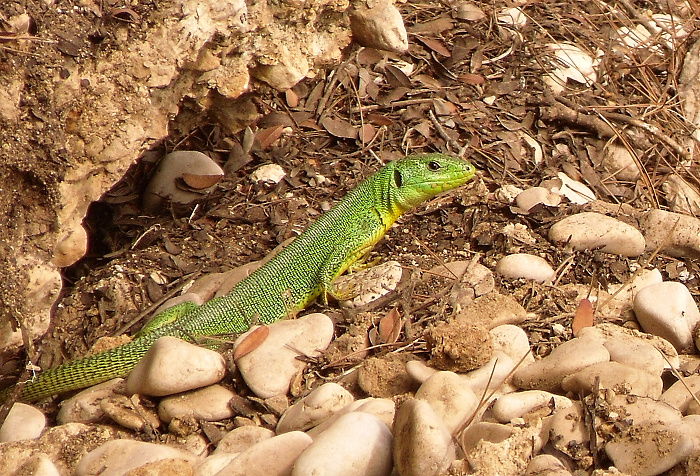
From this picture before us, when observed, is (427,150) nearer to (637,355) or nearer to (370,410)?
(637,355)

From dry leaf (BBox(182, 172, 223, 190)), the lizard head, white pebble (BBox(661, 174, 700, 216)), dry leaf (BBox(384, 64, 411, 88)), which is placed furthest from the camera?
dry leaf (BBox(384, 64, 411, 88))

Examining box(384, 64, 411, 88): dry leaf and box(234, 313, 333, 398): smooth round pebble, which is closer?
box(234, 313, 333, 398): smooth round pebble

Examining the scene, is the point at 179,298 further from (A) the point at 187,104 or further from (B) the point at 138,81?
(B) the point at 138,81

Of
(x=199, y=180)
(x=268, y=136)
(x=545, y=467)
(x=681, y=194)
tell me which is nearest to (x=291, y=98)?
(x=268, y=136)

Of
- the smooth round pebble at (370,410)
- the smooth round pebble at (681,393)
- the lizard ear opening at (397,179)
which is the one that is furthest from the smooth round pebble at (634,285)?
the smooth round pebble at (370,410)

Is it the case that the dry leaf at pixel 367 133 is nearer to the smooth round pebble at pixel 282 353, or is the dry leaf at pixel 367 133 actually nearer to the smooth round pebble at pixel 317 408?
the smooth round pebble at pixel 282 353

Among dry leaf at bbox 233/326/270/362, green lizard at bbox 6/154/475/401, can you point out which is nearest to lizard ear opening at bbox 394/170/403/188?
green lizard at bbox 6/154/475/401

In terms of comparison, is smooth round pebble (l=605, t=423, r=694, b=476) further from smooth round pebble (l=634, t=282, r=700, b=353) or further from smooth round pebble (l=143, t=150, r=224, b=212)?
smooth round pebble (l=143, t=150, r=224, b=212)
